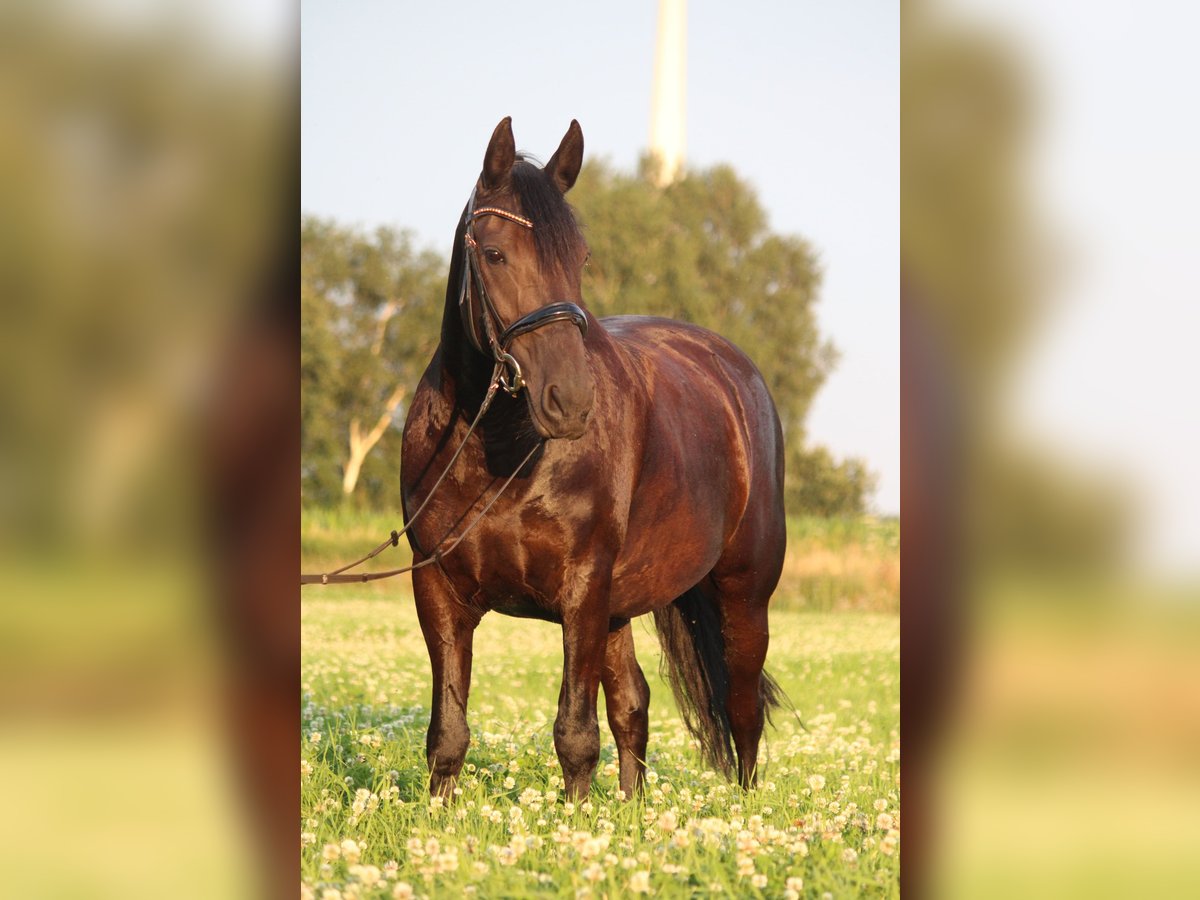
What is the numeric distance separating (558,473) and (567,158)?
124 cm

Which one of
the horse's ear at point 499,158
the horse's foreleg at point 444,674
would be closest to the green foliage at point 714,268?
the horse's foreleg at point 444,674

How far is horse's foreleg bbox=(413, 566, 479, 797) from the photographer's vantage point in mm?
5086

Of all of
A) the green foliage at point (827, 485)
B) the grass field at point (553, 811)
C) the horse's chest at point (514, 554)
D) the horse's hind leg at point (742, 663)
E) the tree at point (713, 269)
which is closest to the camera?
Answer: the grass field at point (553, 811)

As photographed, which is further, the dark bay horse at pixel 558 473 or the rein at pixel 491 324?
the dark bay horse at pixel 558 473

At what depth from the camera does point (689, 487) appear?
6.00 m

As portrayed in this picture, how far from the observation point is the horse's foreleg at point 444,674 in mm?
5086

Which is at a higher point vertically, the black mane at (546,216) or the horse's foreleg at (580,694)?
the black mane at (546,216)

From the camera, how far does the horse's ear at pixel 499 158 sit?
14.9 ft

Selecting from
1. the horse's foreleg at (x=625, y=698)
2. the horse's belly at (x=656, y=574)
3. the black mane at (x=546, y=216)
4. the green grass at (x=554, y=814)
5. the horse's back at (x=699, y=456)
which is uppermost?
the black mane at (x=546, y=216)

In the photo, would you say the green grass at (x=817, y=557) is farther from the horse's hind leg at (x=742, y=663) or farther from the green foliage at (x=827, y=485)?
the horse's hind leg at (x=742, y=663)

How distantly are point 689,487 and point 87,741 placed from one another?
360 centimetres

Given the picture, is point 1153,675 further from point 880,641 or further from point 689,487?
point 880,641

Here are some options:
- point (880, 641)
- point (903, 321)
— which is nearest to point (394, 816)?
point (903, 321)

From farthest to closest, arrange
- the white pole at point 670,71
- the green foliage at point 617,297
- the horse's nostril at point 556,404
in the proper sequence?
the green foliage at point 617,297, the white pole at point 670,71, the horse's nostril at point 556,404
